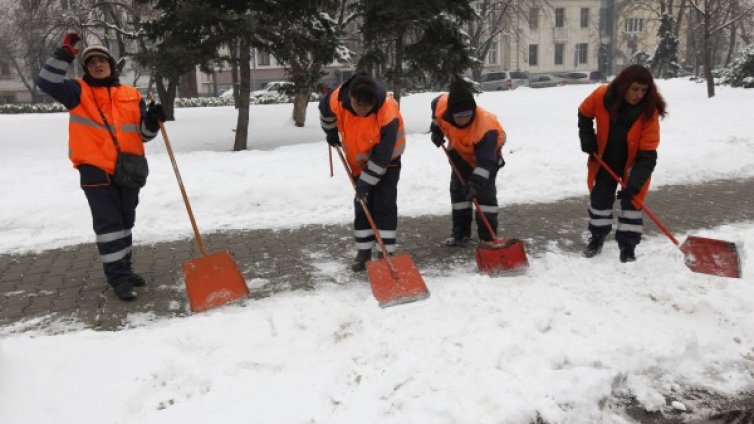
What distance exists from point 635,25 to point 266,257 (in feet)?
182

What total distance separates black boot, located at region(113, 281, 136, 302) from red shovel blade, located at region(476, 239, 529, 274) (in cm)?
256

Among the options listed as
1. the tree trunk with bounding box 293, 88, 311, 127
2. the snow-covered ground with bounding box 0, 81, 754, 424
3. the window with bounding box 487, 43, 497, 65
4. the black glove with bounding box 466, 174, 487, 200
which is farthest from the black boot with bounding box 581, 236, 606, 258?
the window with bounding box 487, 43, 497, 65

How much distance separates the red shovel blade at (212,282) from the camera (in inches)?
149

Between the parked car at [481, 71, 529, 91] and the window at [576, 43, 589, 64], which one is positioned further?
the window at [576, 43, 589, 64]

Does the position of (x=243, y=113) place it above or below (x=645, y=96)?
above

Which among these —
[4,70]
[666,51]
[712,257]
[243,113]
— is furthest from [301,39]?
[4,70]

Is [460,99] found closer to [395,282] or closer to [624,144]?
[624,144]

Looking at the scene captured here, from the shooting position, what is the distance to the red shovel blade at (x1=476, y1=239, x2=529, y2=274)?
166 inches

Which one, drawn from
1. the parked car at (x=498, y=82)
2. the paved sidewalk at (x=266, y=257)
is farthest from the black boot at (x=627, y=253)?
the parked car at (x=498, y=82)

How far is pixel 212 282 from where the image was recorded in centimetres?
388

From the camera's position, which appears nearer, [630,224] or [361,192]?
[361,192]

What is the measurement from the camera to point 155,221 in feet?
19.9

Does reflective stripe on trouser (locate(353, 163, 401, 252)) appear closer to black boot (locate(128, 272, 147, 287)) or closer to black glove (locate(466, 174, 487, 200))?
black glove (locate(466, 174, 487, 200))

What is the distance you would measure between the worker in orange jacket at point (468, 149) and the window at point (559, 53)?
49192mm
